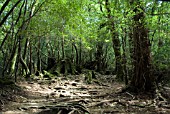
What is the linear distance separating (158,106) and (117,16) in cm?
397

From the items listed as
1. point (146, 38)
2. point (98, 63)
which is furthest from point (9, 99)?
point (98, 63)

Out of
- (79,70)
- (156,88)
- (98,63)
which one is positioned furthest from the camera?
(98,63)

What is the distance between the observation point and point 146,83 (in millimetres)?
9734

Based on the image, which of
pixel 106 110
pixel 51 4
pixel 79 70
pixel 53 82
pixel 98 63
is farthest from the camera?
pixel 98 63

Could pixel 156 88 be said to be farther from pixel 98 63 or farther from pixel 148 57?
pixel 98 63

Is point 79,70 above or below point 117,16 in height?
below

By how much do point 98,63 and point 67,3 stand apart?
48.7 feet

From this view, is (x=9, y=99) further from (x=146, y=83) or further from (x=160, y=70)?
(x=160, y=70)

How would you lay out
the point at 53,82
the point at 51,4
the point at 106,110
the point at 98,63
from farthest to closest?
1. the point at 98,63
2. the point at 53,82
3. the point at 51,4
4. the point at 106,110

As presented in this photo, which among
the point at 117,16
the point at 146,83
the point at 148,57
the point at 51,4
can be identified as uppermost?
the point at 51,4

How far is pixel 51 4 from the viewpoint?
47.3 feet

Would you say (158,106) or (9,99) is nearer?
(158,106)

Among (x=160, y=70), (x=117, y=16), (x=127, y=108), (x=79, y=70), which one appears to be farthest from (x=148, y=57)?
(x=79, y=70)

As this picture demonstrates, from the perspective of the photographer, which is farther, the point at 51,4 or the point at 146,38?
the point at 51,4
